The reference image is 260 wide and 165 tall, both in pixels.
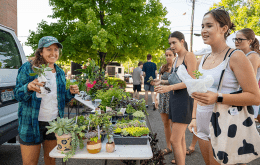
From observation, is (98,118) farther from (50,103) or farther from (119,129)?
(50,103)

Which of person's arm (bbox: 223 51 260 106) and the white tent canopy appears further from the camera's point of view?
the white tent canopy

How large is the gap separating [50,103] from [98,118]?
23.1 inches

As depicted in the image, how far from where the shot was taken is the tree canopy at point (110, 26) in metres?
8.51

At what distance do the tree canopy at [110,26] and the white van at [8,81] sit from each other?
4.94m

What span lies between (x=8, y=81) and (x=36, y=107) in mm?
1298

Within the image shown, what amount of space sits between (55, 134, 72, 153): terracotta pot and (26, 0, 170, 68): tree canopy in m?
6.76

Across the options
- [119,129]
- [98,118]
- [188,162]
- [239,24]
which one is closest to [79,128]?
[98,118]

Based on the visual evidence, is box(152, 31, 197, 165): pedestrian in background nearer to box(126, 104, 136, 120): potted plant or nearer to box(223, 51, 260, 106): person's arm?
box(126, 104, 136, 120): potted plant

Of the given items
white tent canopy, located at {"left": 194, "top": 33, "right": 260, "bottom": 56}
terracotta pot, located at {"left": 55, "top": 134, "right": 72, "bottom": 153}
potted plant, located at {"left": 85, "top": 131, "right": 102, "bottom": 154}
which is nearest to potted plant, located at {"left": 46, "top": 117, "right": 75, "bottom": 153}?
terracotta pot, located at {"left": 55, "top": 134, "right": 72, "bottom": 153}

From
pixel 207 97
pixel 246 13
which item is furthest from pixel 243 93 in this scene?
pixel 246 13

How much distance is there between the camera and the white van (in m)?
2.42

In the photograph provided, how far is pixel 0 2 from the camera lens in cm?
823

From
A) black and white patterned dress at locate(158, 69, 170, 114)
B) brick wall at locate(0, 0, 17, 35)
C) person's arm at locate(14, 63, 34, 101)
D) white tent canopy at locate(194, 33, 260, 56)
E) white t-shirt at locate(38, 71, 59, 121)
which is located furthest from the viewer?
brick wall at locate(0, 0, 17, 35)

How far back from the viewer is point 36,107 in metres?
1.83
